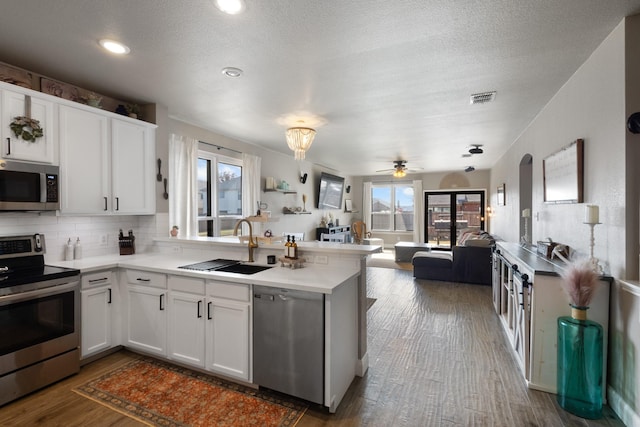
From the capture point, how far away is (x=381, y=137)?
5027mm

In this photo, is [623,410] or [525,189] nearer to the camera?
[623,410]

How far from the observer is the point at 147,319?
2.82m

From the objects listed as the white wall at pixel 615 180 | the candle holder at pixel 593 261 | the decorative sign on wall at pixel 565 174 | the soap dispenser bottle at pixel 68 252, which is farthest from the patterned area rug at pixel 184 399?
the decorative sign on wall at pixel 565 174

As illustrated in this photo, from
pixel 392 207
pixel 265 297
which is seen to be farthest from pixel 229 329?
pixel 392 207

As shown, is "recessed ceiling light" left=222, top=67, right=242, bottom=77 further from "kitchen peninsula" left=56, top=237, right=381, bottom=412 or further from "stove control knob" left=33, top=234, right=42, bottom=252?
"stove control knob" left=33, top=234, right=42, bottom=252

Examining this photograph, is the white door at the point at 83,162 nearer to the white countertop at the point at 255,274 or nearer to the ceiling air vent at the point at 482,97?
the white countertop at the point at 255,274

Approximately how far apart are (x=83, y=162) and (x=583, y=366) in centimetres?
438

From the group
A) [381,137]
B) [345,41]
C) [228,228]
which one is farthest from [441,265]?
[345,41]

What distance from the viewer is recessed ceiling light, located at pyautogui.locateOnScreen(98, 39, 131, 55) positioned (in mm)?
2242

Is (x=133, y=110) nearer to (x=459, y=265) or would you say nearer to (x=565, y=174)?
(x=565, y=174)

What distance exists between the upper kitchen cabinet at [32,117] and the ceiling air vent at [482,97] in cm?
398

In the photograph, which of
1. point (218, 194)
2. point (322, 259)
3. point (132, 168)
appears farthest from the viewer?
point (218, 194)

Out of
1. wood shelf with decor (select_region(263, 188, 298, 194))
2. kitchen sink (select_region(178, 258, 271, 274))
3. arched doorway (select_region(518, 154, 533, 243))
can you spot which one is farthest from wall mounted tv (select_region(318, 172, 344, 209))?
kitchen sink (select_region(178, 258, 271, 274))

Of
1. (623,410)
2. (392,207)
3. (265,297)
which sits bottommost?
(623,410)
